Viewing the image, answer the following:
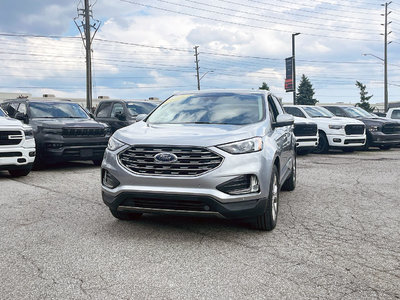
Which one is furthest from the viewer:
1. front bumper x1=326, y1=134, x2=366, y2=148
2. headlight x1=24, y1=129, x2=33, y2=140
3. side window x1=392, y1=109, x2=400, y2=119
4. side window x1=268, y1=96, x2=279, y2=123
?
side window x1=392, y1=109, x2=400, y2=119

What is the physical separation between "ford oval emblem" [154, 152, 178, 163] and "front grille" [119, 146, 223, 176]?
2cm

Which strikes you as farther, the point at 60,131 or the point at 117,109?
the point at 117,109

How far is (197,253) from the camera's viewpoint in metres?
4.16

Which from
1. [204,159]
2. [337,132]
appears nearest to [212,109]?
[204,159]

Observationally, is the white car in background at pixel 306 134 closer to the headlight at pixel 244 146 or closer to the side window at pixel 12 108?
the side window at pixel 12 108

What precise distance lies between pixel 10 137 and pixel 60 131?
1.48m

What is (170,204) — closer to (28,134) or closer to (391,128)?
(28,134)

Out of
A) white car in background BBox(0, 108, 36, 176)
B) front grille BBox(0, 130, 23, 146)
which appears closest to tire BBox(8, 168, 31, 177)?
white car in background BBox(0, 108, 36, 176)

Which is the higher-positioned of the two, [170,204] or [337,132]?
[170,204]

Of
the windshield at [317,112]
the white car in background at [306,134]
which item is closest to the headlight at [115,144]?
the white car in background at [306,134]

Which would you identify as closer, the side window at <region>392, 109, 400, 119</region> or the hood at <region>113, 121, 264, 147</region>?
the hood at <region>113, 121, 264, 147</region>

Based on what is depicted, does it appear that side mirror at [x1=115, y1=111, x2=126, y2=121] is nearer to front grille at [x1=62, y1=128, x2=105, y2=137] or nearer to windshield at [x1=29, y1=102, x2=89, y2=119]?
windshield at [x1=29, y1=102, x2=89, y2=119]

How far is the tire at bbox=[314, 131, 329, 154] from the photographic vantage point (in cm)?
1505

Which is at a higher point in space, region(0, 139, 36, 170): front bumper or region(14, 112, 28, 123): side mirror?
region(14, 112, 28, 123): side mirror
